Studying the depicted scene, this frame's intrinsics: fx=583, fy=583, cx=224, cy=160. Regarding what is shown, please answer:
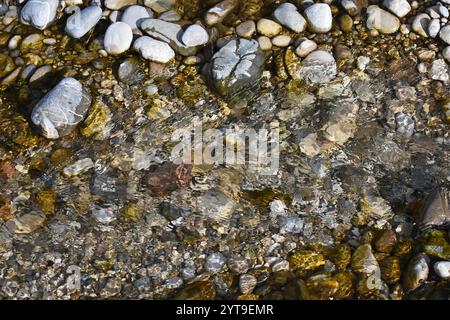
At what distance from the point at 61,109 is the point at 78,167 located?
36 centimetres

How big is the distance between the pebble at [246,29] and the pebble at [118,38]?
2.22ft

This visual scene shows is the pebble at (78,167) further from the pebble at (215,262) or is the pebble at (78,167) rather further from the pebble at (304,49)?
the pebble at (304,49)

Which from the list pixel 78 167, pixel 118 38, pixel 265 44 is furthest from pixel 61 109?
pixel 265 44

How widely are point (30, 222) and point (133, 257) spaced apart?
0.59 meters

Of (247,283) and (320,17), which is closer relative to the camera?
(247,283)

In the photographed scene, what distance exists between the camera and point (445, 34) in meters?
3.60

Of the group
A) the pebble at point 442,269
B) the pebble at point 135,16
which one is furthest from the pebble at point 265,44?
the pebble at point 442,269

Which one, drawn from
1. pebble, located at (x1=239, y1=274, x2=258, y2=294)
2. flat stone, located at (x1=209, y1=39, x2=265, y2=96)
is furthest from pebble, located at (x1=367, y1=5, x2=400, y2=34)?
pebble, located at (x1=239, y1=274, x2=258, y2=294)

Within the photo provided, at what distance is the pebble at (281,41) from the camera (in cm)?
363

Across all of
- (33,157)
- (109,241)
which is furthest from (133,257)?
(33,157)

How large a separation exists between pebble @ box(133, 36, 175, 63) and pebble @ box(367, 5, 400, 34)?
129 centimetres

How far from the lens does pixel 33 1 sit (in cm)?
376

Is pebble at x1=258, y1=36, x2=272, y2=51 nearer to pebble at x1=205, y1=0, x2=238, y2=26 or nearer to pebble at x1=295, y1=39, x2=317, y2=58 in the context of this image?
pebble at x1=295, y1=39, x2=317, y2=58

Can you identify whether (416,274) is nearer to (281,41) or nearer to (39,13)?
(281,41)
